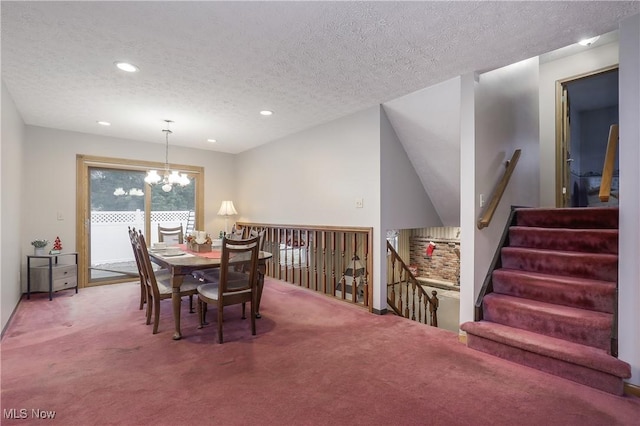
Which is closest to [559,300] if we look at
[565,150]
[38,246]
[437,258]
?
[565,150]

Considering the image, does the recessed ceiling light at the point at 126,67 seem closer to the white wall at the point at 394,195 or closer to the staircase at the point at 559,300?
the white wall at the point at 394,195

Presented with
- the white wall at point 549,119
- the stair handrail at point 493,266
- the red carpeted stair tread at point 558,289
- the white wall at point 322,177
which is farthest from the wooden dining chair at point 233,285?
the white wall at point 549,119

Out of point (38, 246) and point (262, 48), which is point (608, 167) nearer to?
point (262, 48)

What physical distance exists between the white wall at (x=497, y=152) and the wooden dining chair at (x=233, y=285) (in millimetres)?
2023

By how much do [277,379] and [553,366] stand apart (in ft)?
6.67

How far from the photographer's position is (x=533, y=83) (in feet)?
13.2

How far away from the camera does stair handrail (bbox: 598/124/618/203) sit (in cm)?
221

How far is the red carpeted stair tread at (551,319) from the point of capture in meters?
2.32

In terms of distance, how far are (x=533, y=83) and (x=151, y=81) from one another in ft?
14.9

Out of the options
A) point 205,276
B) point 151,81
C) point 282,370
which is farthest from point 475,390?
point 151,81

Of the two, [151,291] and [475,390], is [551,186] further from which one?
[151,291]

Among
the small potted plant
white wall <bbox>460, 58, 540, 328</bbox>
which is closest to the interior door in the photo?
white wall <bbox>460, 58, 540, 328</bbox>

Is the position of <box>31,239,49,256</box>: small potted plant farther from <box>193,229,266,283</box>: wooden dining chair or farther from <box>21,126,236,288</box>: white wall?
<box>193,229,266,283</box>: wooden dining chair

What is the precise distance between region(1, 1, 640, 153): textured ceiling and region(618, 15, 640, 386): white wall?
11.9 inches
